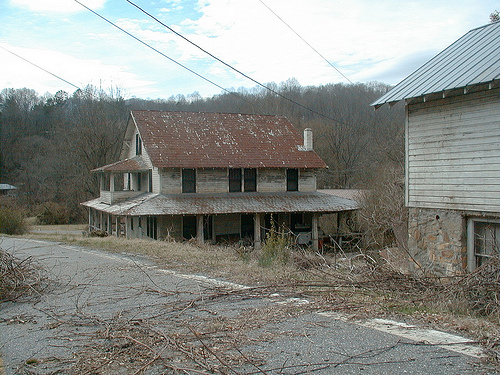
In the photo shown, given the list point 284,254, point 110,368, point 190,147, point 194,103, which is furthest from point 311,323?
point 194,103

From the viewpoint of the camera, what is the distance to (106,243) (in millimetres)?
17141

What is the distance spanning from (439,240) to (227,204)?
15602 mm

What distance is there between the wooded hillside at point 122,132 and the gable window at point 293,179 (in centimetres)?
1184

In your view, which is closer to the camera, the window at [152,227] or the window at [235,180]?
the window at [152,227]

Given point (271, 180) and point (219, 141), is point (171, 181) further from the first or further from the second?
point (271, 180)

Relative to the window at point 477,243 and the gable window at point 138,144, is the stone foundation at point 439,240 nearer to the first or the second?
the window at point 477,243

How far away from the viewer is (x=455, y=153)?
11641 mm

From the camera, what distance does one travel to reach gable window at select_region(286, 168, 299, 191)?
2973cm

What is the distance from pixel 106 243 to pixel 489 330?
1409 cm

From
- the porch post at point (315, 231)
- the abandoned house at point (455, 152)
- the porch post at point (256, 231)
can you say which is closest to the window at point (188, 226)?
the porch post at point (256, 231)

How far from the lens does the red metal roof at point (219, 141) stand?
2739cm

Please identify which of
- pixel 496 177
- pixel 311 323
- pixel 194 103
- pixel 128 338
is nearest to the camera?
pixel 128 338

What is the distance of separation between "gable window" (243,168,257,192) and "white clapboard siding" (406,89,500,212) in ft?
53.4

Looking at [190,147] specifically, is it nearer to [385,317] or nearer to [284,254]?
[284,254]
